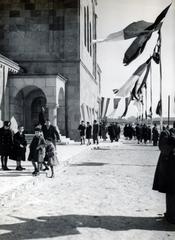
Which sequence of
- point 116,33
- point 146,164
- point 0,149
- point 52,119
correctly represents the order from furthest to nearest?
point 52,119 < point 146,164 < point 0,149 < point 116,33

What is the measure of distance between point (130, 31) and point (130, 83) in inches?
56.4

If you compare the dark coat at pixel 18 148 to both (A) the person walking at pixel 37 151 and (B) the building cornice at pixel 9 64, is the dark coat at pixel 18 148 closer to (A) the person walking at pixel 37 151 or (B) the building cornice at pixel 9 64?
(A) the person walking at pixel 37 151

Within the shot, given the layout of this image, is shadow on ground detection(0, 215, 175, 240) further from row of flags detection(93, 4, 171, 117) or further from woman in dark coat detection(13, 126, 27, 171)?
woman in dark coat detection(13, 126, 27, 171)

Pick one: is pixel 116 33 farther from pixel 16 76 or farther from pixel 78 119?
pixel 78 119

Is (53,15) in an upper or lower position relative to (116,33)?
upper

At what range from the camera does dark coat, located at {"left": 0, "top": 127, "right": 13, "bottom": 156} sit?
12.4m

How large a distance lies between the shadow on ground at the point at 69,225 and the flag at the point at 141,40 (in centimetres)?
528

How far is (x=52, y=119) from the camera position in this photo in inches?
1032

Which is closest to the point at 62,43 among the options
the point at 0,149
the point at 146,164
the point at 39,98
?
the point at 39,98

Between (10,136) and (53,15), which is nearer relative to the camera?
(10,136)

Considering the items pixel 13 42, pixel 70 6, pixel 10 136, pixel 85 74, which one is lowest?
pixel 10 136

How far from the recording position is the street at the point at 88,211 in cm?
571

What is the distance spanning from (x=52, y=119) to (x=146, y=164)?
1173cm

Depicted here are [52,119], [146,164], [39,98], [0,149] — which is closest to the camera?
[0,149]
